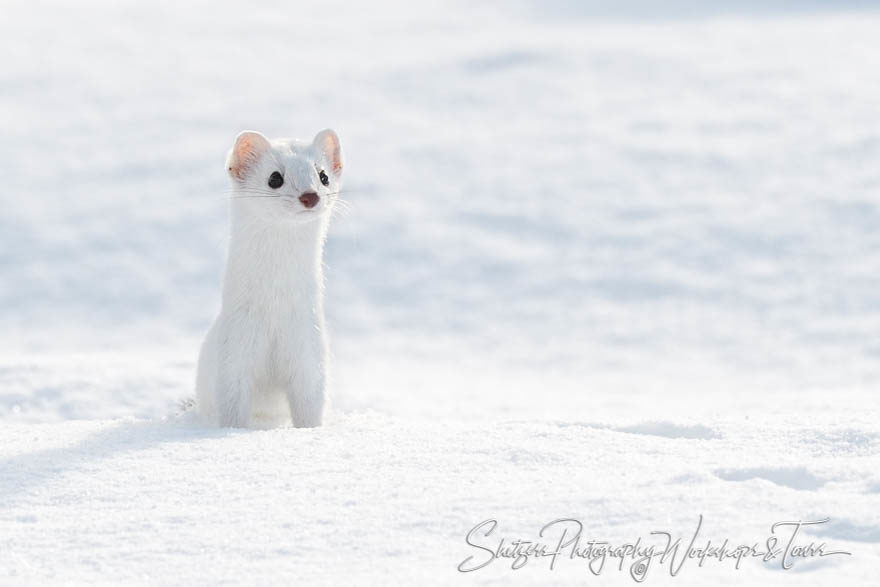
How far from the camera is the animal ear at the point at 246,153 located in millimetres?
4949

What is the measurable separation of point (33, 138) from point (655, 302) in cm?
770

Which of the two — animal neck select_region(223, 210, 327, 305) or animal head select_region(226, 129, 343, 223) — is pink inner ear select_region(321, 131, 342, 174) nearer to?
animal head select_region(226, 129, 343, 223)

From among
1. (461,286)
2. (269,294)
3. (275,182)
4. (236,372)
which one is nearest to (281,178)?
(275,182)

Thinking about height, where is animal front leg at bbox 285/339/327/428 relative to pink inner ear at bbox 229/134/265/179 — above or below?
below

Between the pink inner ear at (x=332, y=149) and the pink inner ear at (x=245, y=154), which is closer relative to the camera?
the pink inner ear at (x=245, y=154)

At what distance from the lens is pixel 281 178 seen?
4.87 meters

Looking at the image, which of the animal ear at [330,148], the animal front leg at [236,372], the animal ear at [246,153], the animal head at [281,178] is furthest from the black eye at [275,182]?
the animal front leg at [236,372]

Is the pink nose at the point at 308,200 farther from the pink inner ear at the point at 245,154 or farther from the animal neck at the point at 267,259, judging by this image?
the pink inner ear at the point at 245,154

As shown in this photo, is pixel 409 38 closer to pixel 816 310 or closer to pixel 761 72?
pixel 761 72

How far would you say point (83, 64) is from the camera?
53.7ft

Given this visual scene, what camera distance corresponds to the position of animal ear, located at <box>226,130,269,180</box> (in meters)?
4.95

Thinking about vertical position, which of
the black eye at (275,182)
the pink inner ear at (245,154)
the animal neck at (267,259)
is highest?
the pink inner ear at (245,154)

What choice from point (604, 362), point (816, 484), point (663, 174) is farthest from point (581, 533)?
point (663, 174)

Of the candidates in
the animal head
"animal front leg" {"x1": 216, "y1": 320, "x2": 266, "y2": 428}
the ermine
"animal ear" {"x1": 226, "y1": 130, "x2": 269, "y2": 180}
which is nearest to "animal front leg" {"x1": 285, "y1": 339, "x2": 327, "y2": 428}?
the ermine
